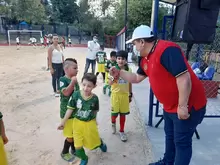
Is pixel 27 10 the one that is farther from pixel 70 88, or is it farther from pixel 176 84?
pixel 176 84

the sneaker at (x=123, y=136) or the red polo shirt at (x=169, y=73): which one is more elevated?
the red polo shirt at (x=169, y=73)

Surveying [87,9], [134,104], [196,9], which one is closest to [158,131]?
[134,104]

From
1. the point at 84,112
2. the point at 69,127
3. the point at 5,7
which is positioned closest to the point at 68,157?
the point at 69,127

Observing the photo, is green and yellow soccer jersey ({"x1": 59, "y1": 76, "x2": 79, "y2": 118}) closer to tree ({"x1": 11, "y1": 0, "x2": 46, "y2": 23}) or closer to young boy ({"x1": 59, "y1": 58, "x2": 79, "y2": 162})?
young boy ({"x1": 59, "y1": 58, "x2": 79, "y2": 162})

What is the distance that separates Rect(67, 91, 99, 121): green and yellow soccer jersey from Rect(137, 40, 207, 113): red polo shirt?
0.79m

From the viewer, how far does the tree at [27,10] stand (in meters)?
30.0

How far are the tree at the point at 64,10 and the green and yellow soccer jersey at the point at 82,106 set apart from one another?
39.2 metres

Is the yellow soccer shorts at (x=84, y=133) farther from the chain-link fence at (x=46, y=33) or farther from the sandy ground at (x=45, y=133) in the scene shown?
the chain-link fence at (x=46, y=33)

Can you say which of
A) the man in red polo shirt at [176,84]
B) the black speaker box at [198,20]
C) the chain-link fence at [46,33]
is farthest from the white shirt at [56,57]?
the chain-link fence at [46,33]

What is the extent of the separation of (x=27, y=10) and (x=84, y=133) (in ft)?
106

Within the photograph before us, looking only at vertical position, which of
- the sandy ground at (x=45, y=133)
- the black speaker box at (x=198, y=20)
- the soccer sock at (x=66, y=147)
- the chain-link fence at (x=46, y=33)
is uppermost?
the chain-link fence at (x=46, y=33)

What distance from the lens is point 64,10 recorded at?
39.6 metres

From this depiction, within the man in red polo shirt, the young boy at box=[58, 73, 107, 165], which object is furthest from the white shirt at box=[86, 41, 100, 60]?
the man in red polo shirt

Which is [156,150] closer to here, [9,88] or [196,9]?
[196,9]
